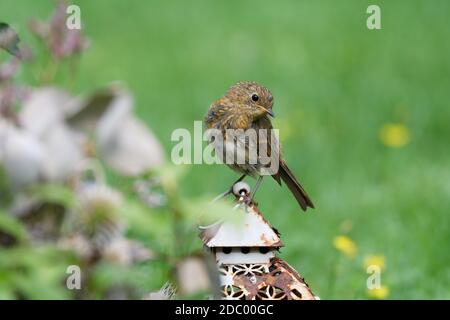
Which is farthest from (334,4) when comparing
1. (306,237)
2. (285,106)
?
(306,237)

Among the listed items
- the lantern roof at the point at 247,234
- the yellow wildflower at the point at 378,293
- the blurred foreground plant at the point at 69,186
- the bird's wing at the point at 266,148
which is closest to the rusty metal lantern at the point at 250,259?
the lantern roof at the point at 247,234

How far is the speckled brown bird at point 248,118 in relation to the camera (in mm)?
2664

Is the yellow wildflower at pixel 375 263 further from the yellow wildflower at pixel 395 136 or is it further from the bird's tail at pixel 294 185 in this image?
the yellow wildflower at pixel 395 136

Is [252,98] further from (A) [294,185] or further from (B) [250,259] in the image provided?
(B) [250,259]

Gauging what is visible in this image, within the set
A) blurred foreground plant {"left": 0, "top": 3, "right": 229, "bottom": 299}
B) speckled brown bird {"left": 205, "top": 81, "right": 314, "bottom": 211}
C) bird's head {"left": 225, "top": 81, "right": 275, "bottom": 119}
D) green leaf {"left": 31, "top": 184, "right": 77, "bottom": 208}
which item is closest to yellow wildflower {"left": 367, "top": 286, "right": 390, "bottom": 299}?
blurred foreground plant {"left": 0, "top": 3, "right": 229, "bottom": 299}

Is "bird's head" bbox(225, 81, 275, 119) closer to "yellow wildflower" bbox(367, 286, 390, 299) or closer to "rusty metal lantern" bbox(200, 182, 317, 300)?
"rusty metal lantern" bbox(200, 182, 317, 300)

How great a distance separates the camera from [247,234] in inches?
105

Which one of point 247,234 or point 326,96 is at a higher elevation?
point 326,96

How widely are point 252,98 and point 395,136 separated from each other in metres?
3.60

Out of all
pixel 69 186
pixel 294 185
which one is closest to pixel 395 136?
pixel 69 186

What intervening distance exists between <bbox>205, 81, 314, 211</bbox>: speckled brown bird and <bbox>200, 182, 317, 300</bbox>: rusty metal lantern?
3.3 inches

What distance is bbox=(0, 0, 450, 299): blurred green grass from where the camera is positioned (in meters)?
4.72

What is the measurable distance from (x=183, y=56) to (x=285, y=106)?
1.41 meters

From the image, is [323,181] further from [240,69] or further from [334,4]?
[334,4]
